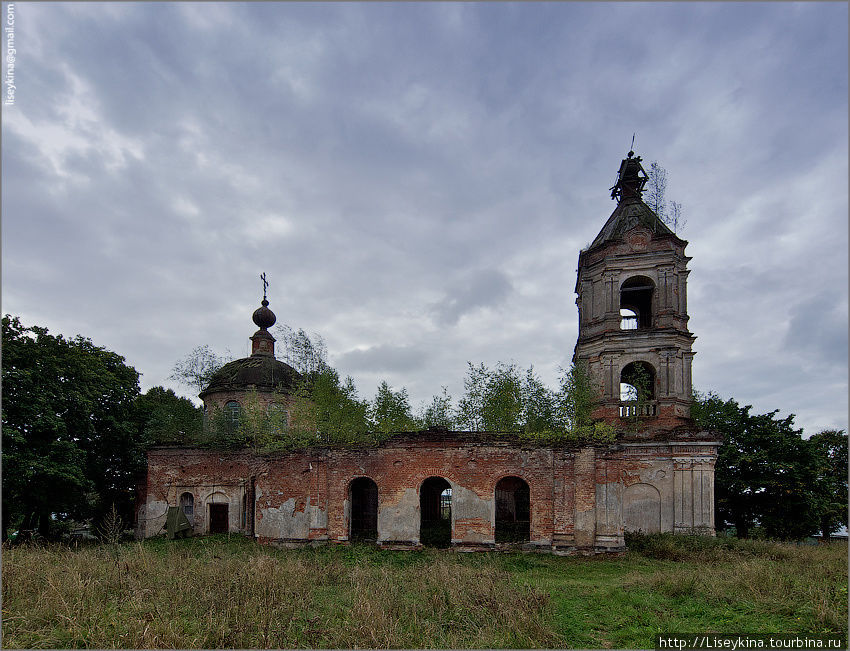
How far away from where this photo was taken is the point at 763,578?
11031mm

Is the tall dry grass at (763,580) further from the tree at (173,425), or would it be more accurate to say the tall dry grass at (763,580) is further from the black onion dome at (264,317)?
the black onion dome at (264,317)

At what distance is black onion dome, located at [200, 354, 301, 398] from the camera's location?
2641cm

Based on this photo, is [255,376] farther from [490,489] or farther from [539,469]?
[539,469]

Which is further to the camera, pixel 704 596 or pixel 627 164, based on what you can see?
pixel 627 164

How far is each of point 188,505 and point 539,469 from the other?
15403 mm

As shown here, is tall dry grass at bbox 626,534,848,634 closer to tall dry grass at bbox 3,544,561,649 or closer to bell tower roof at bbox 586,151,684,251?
tall dry grass at bbox 3,544,561,649

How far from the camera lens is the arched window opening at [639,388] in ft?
68.6

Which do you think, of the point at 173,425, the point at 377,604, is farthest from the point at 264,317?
the point at 377,604

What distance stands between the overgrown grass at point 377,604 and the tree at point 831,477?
14.5m

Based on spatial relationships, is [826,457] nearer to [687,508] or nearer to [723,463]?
[723,463]

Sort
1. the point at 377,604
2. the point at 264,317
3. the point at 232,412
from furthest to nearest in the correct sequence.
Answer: the point at 264,317 → the point at 232,412 → the point at 377,604

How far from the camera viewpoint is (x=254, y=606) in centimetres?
873

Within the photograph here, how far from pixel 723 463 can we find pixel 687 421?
7.15 metres

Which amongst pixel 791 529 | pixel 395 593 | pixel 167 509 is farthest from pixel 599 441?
pixel 167 509
